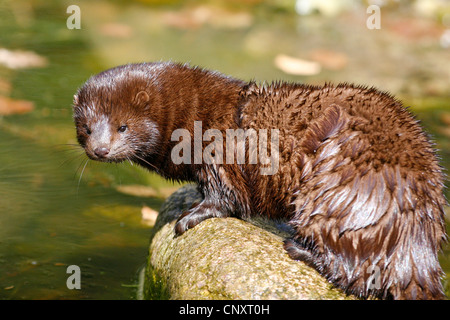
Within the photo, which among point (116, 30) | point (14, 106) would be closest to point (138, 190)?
point (14, 106)

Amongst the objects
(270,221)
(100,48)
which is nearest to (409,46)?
(100,48)

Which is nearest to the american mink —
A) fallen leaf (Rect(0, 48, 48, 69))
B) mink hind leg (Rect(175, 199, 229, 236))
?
mink hind leg (Rect(175, 199, 229, 236))

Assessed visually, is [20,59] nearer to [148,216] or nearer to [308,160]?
[148,216]

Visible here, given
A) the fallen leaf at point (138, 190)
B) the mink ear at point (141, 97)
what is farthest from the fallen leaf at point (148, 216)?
the mink ear at point (141, 97)

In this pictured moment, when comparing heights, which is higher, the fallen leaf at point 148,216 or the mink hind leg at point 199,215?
the mink hind leg at point 199,215

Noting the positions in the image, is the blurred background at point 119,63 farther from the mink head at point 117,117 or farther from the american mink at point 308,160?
the mink head at point 117,117

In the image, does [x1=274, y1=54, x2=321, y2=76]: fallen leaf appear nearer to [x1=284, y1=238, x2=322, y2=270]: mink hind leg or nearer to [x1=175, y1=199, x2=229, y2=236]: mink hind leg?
[x1=175, y1=199, x2=229, y2=236]: mink hind leg

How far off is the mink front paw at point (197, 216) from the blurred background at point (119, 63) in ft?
3.65

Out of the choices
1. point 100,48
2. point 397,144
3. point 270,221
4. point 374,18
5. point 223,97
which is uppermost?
point 374,18

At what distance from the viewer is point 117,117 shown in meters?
4.66

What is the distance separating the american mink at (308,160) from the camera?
3688 millimetres
